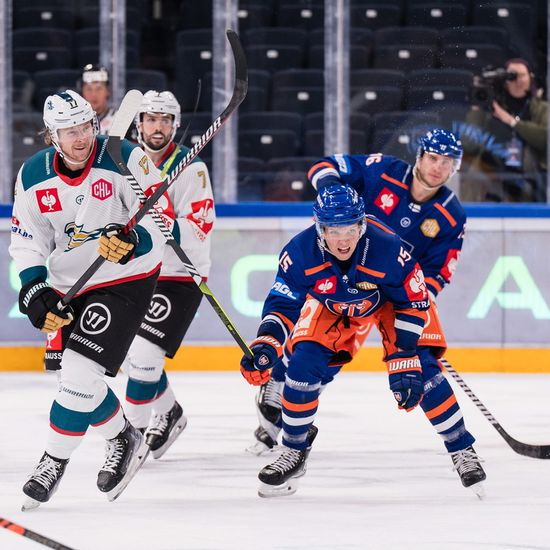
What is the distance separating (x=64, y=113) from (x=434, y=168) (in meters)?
1.17

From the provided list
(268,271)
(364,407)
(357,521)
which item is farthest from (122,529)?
(268,271)

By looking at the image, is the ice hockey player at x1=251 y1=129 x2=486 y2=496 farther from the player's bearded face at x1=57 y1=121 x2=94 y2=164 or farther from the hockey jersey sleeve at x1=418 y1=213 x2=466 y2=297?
the player's bearded face at x1=57 y1=121 x2=94 y2=164

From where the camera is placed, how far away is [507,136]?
6.73m

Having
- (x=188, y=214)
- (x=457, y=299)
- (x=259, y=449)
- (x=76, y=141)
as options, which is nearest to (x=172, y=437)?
(x=259, y=449)

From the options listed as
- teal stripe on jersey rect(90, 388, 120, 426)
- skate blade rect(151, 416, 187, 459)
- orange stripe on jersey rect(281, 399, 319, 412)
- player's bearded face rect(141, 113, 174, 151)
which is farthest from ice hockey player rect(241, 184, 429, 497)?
player's bearded face rect(141, 113, 174, 151)

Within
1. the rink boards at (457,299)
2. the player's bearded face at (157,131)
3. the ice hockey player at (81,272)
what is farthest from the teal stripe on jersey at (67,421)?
the rink boards at (457,299)

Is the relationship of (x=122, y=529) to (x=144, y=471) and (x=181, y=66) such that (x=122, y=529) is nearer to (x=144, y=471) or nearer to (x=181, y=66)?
(x=144, y=471)

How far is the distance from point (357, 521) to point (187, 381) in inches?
110

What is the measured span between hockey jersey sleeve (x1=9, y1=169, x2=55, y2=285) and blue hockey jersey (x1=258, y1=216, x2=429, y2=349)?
1.98 feet

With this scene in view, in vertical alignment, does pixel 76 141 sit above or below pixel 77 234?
above

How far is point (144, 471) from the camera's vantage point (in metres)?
4.14

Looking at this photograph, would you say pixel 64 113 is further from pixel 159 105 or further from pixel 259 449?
pixel 259 449

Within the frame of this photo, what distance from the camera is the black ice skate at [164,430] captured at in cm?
438

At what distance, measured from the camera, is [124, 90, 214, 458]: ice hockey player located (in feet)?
14.1
